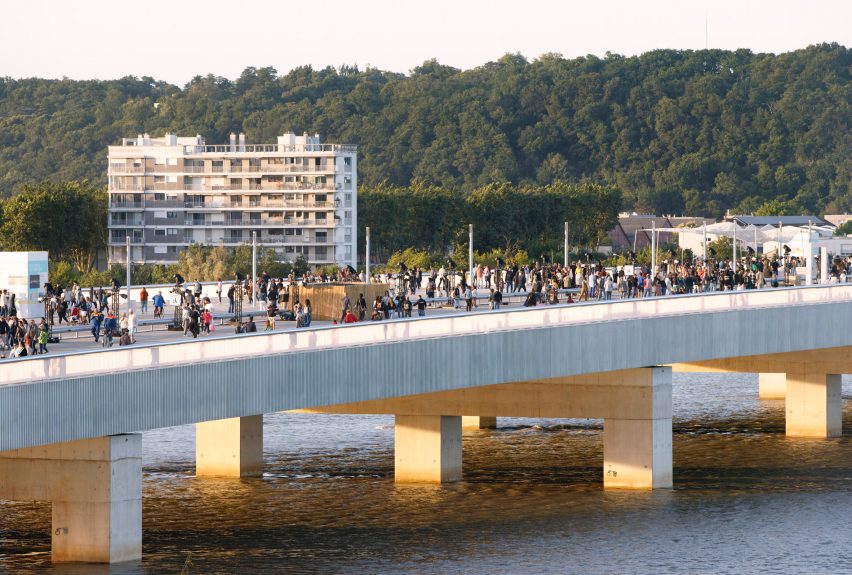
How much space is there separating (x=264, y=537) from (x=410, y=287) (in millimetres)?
30262

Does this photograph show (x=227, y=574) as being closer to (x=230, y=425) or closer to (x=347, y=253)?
(x=230, y=425)

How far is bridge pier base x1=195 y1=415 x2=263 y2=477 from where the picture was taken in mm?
51500

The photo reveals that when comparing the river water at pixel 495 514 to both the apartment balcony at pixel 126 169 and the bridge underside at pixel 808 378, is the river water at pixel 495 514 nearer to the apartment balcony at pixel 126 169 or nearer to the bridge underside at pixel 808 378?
the bridge underside at pixel 808 378

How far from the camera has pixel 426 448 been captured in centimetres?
A: 4997

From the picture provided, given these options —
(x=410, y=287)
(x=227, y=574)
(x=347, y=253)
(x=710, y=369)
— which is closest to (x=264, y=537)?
(x=227, y=574)

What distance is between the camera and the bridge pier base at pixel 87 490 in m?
34.5

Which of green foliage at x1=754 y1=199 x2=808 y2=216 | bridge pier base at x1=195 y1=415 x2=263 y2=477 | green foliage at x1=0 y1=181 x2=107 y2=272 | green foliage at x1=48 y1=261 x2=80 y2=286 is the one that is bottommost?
bridge pier base at x1=195 y1=415 x2=263 y2=477

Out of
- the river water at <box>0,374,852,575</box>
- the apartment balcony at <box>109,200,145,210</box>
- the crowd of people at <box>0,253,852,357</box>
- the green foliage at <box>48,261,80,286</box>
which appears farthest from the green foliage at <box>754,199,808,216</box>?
the river water at <box>0,374,852,575</box>

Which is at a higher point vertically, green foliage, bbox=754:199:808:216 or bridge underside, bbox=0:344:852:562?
green foliage, bbox=754:199:808:216

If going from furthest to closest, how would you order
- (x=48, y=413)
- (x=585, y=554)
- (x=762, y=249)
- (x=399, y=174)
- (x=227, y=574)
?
(x=399, y=174) < (x=762, y=249) < (x=585, y=554) < (x=227, y=574) < (x=48, y=413)

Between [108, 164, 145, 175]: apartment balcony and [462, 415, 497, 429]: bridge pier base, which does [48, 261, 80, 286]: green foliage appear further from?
[108, 164, 145, 175]: apartment balcony

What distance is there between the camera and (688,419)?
6956cm

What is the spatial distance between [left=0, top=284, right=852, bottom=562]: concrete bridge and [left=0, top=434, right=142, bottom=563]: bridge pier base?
0.11 feet

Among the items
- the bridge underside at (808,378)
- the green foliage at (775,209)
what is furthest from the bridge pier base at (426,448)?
the green foliage at (775,209)
